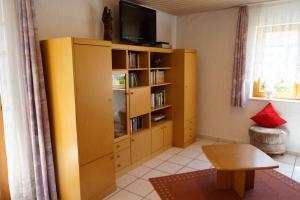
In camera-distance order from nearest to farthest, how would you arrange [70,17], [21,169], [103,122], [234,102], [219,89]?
1. [21,169]
2. [103,122]
3. [70,17]
4. [234,102]
5. [219,89]

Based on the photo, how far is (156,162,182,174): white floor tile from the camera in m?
3.20

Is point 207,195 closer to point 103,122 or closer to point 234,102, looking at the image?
point 103,122

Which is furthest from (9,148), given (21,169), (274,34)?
(274,34)

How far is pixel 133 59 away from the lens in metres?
3.29

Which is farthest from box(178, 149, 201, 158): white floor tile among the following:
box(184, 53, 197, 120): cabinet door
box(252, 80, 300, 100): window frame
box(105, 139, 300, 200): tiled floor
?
box(252, 80, 300, 100): window frame

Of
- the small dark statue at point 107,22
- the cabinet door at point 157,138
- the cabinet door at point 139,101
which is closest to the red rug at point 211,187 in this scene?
the cabinet door at point 157,138

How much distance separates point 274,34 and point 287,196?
2.53 m

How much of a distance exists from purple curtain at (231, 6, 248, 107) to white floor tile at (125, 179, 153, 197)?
2.26 meters

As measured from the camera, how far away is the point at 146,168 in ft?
→ 10.8

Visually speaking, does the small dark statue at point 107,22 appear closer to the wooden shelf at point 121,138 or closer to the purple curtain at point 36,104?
the purple curtain at point 36,104

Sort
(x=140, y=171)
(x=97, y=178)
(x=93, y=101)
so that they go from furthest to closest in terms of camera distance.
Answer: (x=140, y=171) → (x=97, y=178) → (x=93, y=101)

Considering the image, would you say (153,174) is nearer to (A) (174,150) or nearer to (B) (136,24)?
(A) (174,150)

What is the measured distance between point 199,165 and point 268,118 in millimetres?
1412

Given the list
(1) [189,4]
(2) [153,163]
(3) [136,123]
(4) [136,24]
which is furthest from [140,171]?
(1) [189,4]
